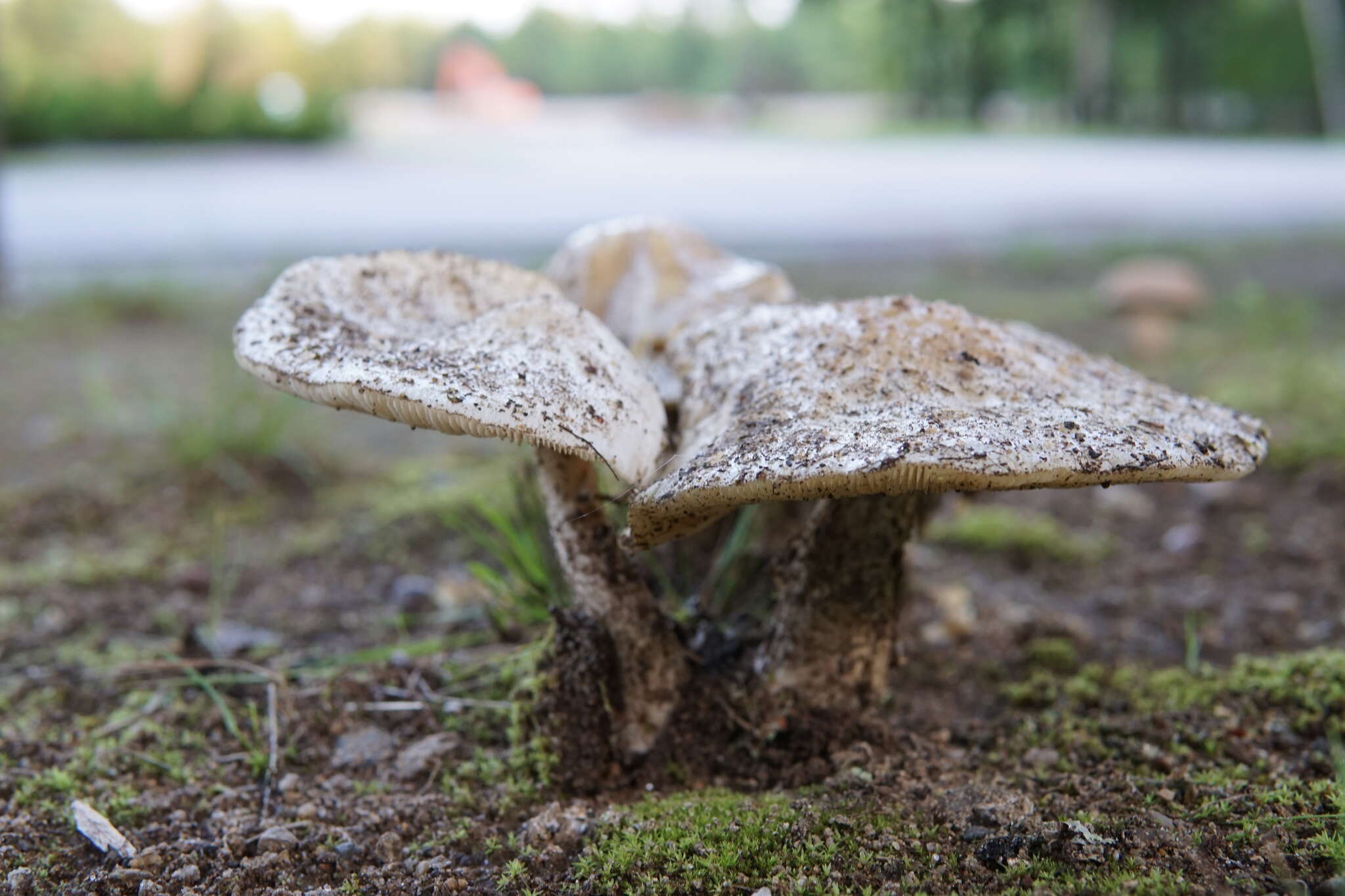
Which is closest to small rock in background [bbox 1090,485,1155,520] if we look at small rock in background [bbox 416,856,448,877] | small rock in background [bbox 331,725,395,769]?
small rock in background [bbox 331,725,395,769]

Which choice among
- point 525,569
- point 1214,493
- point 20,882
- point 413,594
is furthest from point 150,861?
point 1214,493

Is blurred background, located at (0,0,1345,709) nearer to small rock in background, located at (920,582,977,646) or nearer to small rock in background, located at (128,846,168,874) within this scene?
small rock in background, located at (920,582,977,646)

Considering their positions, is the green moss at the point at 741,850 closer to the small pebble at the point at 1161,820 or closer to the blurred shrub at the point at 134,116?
the small pebble at the point at 1161,820

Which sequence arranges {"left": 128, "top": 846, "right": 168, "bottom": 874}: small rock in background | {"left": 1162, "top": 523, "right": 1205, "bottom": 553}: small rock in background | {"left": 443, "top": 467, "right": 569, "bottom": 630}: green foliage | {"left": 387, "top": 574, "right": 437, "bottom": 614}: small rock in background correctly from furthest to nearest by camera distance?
1. {"left": 1162, "top": 523, "right": 1205, "bottom": 553}: small rock in background
2. {"left": 387, "top": 574, "right": 437, "bottom": 614}: small rock in background
3. {"left": 443, "top": 467, "right": 569, "bottom": 630}: green foliage
4. {"left": 128, "top": 846, "right": 168, "bottom": 874}: small rock in background

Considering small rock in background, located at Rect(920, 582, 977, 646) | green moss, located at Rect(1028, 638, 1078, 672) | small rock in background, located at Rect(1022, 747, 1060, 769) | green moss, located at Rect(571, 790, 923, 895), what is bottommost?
small rock in background, located at Rect(920, 582, 977, 646)

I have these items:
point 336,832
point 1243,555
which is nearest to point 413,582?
point 336,832

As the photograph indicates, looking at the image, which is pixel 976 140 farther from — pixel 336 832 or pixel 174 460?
pixel 336 832
